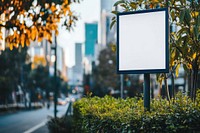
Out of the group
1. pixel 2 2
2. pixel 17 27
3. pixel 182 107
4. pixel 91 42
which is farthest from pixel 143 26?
pixel 91 42

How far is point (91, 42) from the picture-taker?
152750 mm

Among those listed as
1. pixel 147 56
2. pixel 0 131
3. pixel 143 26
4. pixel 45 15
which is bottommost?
pixel 0 131

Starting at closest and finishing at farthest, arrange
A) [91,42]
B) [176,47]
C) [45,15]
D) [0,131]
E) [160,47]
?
[160,47], [176,47], [45,15], [0,131], [91,42]

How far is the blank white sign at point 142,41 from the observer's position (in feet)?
22.6

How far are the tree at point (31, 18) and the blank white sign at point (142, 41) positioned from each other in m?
9.34

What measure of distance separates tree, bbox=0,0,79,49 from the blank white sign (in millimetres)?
9343

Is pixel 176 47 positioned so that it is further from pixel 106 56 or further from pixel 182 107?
pixel 106 56

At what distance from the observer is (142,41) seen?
701cm

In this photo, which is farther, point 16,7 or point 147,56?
point 16,7

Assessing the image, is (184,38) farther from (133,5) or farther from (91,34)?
(91,34)

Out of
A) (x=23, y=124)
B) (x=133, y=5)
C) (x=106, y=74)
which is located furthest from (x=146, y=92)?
(x=106, y=74)

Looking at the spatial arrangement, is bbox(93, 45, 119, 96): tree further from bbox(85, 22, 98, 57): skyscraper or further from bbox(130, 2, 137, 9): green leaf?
bbox(85, 22, 98, 57): skyscraper

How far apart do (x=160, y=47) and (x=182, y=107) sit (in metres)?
0.91

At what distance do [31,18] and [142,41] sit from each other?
11583 millimetres
